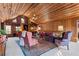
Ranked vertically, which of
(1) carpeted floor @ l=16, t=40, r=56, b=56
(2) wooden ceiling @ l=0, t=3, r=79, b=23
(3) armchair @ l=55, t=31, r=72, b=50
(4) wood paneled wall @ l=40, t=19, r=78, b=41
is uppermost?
(2) wooden ceiling @ l=0, t=3, r=79, b=23

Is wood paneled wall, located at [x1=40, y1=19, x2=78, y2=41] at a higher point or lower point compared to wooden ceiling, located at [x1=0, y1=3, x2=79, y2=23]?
lower

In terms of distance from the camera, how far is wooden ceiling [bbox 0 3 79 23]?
2.72 meters

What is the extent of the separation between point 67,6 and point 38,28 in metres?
0.65

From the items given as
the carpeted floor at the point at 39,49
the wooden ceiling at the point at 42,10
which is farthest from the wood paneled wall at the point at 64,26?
the carpeted floor at the point at 39,49

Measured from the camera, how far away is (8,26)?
2748 mm

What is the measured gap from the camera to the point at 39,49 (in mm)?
2777

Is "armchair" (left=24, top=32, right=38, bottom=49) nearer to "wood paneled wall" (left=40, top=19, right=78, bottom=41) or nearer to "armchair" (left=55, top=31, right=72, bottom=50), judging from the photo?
"wood paneled wall" (left=40, top=19, right=78, bottom=41)

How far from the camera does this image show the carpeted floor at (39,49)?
9.05ft

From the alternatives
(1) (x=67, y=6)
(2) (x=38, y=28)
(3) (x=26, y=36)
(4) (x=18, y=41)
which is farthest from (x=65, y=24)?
(4) (x=18, y=41)

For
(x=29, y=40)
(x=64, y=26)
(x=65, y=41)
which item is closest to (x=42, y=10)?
(x=64, y=26)

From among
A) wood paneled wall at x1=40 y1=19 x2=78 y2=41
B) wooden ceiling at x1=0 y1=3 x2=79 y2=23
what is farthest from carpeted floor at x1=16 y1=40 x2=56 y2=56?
wooden ceiling at x1=0 y1=3 x2=79 y2=23

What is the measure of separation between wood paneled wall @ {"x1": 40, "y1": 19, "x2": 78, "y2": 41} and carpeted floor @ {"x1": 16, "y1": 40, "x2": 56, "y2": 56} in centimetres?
25

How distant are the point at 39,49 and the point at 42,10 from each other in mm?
710

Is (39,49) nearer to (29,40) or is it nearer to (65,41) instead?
(29,40)
